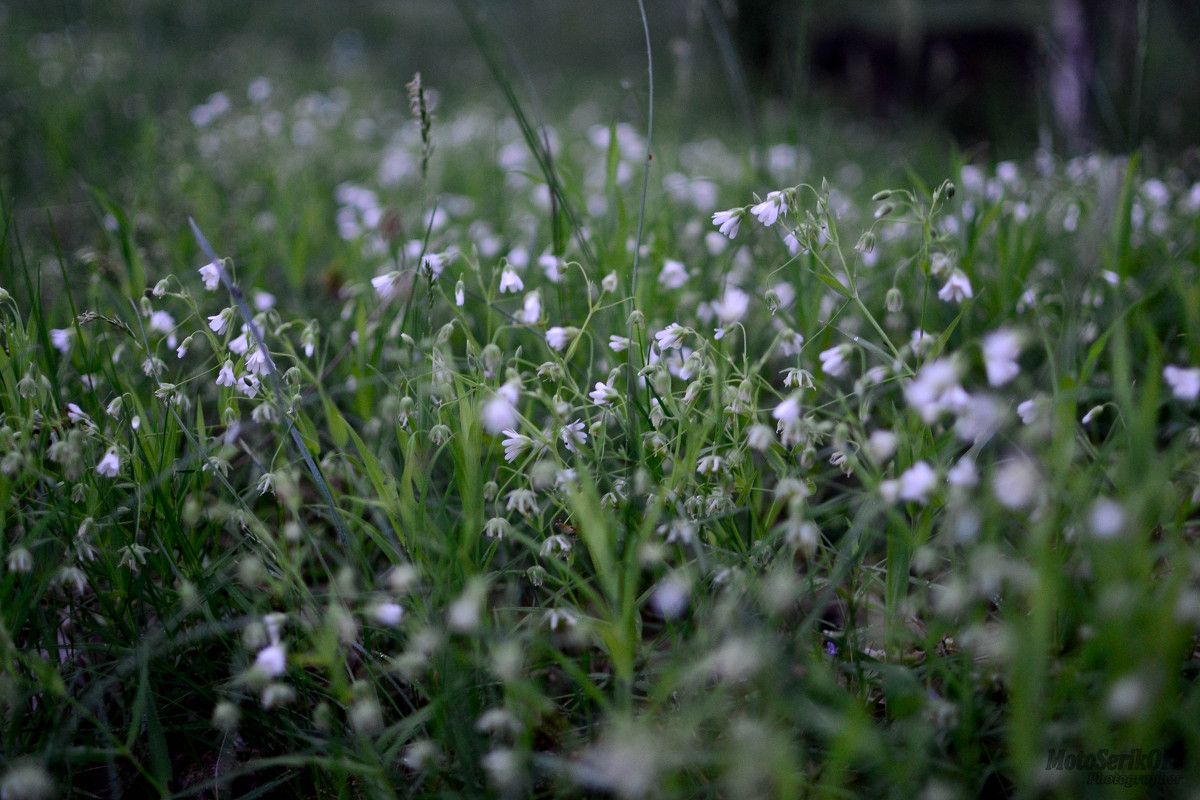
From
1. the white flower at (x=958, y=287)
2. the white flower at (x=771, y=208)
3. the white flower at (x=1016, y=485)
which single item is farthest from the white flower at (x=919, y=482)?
the white flower at (x=771, y=208)

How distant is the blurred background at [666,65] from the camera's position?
363 cm

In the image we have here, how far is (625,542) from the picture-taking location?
1.41 metres

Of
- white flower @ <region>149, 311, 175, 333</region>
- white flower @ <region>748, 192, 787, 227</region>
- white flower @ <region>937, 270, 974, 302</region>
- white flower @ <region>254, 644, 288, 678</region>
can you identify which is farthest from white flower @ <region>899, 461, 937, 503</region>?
white flower @ <region>149, 311, 175, 333</region>

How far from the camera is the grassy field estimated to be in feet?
3.45

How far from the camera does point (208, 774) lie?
143cm

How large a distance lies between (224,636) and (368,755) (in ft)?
1.42

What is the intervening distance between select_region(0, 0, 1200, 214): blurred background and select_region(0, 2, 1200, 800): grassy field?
834mm

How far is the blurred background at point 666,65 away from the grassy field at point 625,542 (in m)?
0.83

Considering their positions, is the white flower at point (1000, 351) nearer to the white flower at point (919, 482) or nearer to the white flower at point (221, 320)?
the white flower at point (919, 482)

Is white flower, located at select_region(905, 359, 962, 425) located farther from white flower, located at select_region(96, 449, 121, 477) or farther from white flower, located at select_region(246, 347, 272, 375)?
white flower, located at select_region(96, 449, 121, 477)

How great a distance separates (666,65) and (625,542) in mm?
9271

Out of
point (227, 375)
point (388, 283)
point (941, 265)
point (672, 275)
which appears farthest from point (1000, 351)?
point (227, 375)

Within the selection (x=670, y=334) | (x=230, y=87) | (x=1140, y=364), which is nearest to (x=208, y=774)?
(x=670, y=334)

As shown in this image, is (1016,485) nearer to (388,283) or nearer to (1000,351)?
(1000,351)
